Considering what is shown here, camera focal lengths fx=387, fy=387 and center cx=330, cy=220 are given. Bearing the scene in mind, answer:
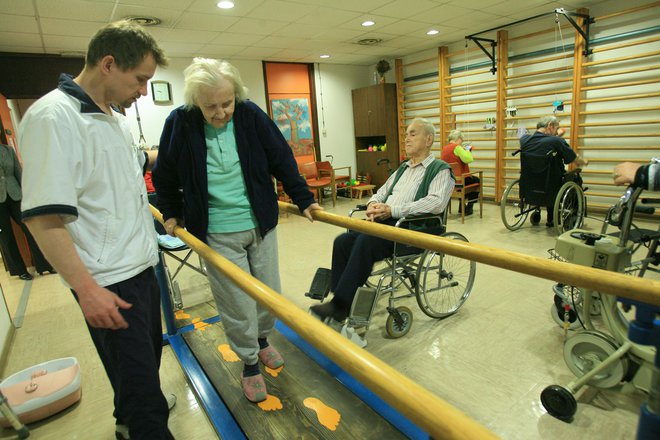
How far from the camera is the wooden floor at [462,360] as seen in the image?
5.42ft

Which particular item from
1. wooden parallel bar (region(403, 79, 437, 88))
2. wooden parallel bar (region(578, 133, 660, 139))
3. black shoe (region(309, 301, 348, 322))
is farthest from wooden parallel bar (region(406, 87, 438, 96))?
black shoe (region(309, 301, 348, 322))

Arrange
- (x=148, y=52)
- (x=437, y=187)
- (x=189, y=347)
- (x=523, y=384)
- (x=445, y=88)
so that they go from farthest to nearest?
(x=445, y=88) → (x=437, y=187) → (x=189, y=347) → (x=523, y=384) → (x=148, y=52)

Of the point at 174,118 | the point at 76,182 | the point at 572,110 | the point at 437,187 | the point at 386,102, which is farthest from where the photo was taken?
the point at 386,102

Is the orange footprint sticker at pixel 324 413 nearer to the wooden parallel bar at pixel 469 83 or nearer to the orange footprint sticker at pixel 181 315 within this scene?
the orange footprint sticker at pixel 181 315

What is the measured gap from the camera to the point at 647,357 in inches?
A: 61.8

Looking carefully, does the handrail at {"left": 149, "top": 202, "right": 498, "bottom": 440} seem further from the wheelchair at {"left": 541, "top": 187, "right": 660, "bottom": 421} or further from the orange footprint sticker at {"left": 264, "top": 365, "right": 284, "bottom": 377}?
the wheelchair at {"left": 541, "top": 187, "right": 660, "bottom": 421}

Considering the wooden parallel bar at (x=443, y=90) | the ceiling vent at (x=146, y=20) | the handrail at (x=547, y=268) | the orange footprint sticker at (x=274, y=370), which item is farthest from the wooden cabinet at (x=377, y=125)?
the handrail at (x=547, y=268)

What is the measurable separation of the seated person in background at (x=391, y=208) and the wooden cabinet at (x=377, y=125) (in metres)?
4.98

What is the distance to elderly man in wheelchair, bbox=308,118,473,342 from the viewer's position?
6.81 feet

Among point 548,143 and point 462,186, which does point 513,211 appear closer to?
point 462,186

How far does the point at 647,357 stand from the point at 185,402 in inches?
79.7

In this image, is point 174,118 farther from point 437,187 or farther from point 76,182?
point 437,187

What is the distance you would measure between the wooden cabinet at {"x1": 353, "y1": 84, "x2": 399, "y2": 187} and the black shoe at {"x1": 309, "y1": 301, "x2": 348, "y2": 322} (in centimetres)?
565

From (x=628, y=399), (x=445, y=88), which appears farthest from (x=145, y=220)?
(x=445, y=88)
